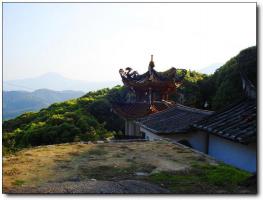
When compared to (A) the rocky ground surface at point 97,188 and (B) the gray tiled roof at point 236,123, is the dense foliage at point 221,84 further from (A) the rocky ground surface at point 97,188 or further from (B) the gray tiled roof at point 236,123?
(A) the rocky ground surface at point 97,188

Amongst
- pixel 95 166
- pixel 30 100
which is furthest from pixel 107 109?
pixel 30 100

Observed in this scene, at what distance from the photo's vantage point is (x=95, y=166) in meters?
7.06

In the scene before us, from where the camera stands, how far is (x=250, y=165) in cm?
753

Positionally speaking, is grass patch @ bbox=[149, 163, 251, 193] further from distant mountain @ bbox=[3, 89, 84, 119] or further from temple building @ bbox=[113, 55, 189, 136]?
distant mountain @ bbox=[3, 89, 84, 119]

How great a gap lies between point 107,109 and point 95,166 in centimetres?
2202

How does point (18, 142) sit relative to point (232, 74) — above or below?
below

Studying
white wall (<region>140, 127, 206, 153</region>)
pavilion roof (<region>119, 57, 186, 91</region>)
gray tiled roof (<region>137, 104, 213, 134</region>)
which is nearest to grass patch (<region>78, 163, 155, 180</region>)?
white wall (<region>140, 127, 206, 153</region>)

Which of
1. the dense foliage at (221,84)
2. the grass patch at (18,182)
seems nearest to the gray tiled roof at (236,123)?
the grass patch at (18,182)

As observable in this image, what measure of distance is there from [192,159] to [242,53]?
560 inches

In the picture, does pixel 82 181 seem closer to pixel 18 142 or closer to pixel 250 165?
pixel 250 165

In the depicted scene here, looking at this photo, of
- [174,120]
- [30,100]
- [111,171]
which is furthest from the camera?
[30,100]

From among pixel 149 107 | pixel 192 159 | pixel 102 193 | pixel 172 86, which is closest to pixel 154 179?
pixel 102 193

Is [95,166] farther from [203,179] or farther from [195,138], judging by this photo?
[195,138]

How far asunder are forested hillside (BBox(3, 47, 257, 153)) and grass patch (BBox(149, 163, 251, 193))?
1210 centimetres
